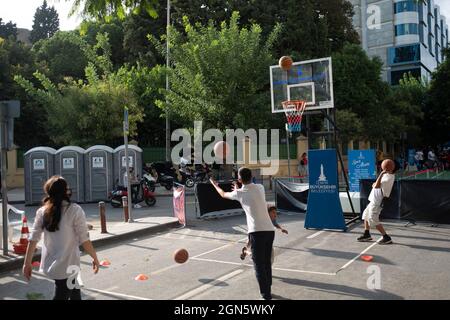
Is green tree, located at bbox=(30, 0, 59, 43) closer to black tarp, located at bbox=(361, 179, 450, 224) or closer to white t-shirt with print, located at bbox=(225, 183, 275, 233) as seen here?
black tarp, located at bbox=(361, 179, 450, 224)

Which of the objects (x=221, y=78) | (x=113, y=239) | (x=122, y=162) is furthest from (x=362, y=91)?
(x=113, y=239)

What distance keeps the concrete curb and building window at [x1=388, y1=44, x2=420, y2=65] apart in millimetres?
67067

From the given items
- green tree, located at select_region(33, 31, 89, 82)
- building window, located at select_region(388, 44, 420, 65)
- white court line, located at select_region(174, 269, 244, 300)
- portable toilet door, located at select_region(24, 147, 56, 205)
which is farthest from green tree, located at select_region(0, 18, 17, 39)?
white court line, located at select_region(174, 269, 244, 300)

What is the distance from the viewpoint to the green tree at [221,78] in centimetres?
→ 2325

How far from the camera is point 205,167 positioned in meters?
24.1

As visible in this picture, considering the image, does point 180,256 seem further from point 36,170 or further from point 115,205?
point 36,170

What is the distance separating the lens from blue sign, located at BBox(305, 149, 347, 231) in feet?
36.8

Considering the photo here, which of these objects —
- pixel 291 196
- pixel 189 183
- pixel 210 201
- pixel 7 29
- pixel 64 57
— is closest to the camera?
pixel 210 201

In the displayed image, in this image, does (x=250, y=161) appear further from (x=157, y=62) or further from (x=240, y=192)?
(x=240, y=192)

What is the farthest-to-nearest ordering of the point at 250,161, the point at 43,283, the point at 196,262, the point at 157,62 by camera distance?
1. the point at 157,62
2. the point at 250,161
3. the point at 196,262
4. the point at 43,283

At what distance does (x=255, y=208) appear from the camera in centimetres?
627

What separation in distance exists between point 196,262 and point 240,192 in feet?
8.52

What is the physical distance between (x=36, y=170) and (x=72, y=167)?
1.30 meters

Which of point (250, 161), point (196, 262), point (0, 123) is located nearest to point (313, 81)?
point (196, 262)
